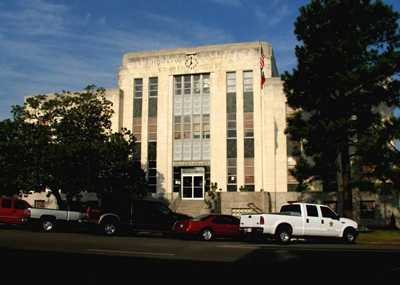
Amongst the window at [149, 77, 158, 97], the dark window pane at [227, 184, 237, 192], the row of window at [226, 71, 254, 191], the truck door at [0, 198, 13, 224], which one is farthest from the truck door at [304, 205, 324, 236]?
the window at [149, 77, 158, 97]

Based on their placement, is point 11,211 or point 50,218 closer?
point 50,218

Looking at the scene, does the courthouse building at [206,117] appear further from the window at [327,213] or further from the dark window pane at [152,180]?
the window at [327,213]

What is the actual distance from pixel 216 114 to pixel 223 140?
7.98ft

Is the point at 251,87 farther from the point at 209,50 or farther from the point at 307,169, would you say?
the point at 307,169

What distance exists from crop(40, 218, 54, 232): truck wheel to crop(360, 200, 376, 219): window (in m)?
24.7

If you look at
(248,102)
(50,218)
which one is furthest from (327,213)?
(248,102)

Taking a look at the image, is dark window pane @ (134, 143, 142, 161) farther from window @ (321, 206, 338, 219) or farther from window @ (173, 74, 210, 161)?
window @ (321, 206, 338, 219)

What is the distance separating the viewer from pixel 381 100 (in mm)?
28953

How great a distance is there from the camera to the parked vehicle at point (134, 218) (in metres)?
25.2

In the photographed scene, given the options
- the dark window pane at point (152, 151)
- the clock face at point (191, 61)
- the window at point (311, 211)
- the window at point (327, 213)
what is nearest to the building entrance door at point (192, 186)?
the dark window pane at point (152, 151)

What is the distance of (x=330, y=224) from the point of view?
864 inches

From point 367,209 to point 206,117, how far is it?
15.6 m

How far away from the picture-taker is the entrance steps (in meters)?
39.0

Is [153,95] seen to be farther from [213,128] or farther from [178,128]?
[213,128]
